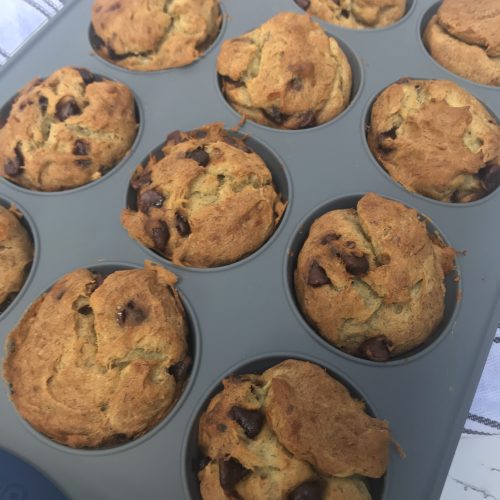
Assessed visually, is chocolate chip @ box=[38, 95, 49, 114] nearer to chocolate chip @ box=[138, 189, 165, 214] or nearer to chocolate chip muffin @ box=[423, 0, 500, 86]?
chocolate chip @ box=[138, 189, 165, 214]

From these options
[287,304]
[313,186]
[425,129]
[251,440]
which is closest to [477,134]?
[425,129]

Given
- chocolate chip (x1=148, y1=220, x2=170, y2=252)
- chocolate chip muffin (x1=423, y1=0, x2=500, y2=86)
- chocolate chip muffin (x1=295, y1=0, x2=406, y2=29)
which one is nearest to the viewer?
chocolate chip (x1=148, y1=220, x2=170, y2=252)

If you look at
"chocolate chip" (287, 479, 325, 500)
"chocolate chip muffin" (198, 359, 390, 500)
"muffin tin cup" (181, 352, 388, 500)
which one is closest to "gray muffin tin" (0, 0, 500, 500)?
"muffin tin cup" (181, 352, 388, 500)

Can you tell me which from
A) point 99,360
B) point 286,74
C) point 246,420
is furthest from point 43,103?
point 246,420

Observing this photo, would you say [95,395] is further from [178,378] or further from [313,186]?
[313,186]

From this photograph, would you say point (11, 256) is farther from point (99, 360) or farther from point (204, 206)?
point (204, 206)
